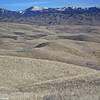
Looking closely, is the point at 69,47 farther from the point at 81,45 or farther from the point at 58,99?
the point at 58,99

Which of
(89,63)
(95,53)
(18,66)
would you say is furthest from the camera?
(95,53)

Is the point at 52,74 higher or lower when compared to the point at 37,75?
lower

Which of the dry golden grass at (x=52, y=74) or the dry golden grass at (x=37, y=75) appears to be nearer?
the dry golden grass at (x=52, y=74)

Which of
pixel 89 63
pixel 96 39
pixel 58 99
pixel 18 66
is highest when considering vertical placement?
pixel 58 99

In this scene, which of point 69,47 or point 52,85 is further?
point 69,47

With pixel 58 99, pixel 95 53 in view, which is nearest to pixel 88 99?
pixel 58 99

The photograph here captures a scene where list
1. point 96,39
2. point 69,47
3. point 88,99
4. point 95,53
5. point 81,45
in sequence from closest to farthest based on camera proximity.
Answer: point 88,99, point 95,53, point 69,47, point 81,45, point 96,39

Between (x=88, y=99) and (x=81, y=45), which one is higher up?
(x=88, y=99)

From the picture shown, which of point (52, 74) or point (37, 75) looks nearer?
point (37, 75)

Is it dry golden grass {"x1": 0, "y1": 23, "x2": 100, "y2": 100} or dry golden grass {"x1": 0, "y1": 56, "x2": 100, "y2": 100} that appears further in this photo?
dry golden grass {"x1": 0, "y1": 56, "x2": 100, "y2": 100}

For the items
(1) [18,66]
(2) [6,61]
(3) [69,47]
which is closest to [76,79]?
(1) [18,66]
